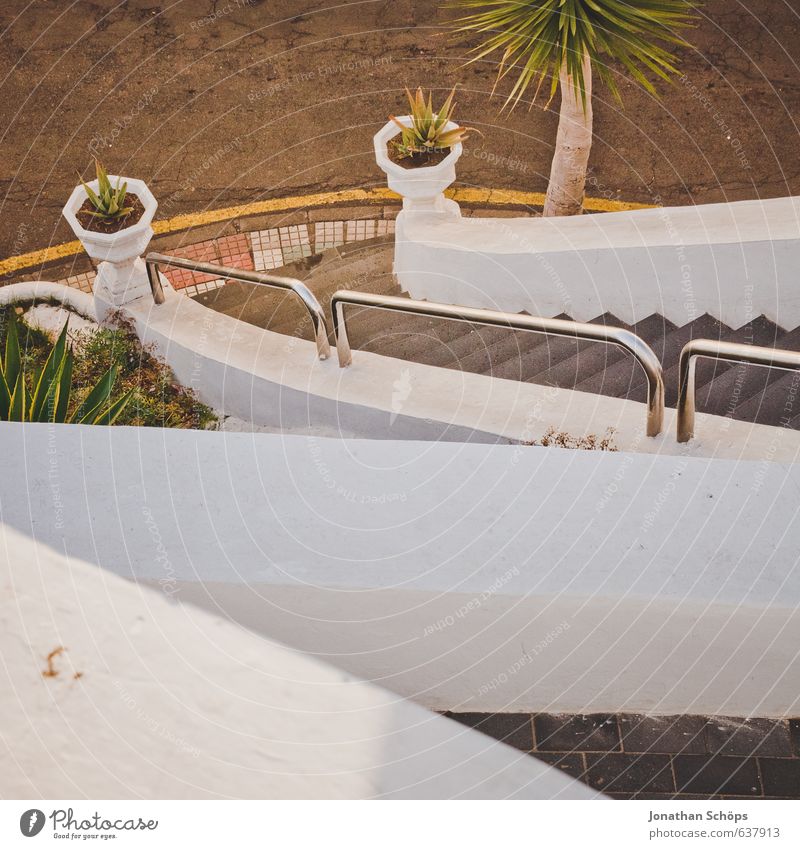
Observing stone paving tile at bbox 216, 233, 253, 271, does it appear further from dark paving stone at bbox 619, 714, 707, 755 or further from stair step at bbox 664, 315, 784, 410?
dark paving stone at bbox 619, 714, 707, 755

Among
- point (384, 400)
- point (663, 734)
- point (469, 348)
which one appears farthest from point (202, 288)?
point (663, 734)

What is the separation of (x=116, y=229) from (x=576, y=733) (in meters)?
3.72

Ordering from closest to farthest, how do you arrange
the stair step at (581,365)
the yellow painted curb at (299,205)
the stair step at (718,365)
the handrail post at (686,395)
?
the handrail post at (686,395) < the stair step at (718,365) < the stair step at (581,365) < the yellow painted curb at (299,205)

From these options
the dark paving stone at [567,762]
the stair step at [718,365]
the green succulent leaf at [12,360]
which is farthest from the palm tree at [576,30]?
the dark paving stone at [567,762]

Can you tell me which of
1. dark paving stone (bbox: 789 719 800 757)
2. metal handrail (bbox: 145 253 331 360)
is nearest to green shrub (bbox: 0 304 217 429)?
metal handrail (bbox: 145 253 331 360)

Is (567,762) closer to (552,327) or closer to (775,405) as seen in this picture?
(552,327)

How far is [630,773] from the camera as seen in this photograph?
8.74 feet

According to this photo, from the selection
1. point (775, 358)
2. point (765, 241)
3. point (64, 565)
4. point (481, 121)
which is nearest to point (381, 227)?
point (481, 121)

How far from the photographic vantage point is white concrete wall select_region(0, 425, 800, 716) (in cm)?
254

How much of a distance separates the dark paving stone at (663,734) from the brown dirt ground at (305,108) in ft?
15.3

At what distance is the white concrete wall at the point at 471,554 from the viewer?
2537mm

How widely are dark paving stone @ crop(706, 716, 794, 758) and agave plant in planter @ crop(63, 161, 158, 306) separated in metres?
3.82

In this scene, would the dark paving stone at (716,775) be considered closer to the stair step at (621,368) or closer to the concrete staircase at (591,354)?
the concrete staircase at (591,354)
